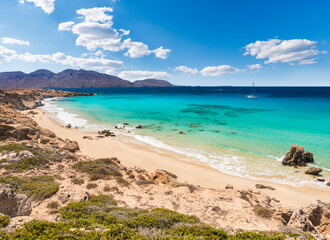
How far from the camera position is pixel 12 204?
713 cm

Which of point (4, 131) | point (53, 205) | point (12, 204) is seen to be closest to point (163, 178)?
point (53, 205)

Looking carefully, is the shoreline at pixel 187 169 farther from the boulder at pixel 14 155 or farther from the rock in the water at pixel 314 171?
the boulder at pixel 14 155

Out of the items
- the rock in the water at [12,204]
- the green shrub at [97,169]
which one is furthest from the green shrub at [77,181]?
the rock in the water at [12,204]

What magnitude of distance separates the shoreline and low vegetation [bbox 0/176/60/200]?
784 centimetres

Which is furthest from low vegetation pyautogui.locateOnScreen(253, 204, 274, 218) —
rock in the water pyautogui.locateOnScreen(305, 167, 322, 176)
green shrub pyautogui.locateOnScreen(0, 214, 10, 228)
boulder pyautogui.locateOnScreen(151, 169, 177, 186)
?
rock in the water pyautogui.locateOnScreen(305, 167, 322, 176)

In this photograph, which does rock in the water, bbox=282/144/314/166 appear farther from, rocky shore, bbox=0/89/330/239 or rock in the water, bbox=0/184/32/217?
rock in the water, bbox=0/184/32/217

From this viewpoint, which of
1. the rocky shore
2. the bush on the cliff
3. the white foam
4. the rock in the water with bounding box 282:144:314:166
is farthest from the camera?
the rock in the water with bounding box 282:144:314:166

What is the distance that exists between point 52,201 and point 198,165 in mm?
13329

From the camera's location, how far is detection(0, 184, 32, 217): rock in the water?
6.84 metres

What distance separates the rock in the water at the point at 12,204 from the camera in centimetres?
684

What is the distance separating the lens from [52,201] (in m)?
8.50

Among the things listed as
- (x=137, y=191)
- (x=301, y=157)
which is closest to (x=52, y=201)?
(x=137, y=191)

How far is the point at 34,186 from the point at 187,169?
40.1ft

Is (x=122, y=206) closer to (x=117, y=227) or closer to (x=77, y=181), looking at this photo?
(x=117, y=227)
